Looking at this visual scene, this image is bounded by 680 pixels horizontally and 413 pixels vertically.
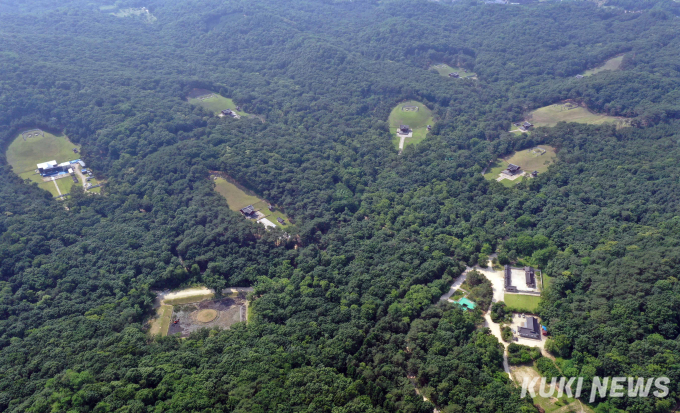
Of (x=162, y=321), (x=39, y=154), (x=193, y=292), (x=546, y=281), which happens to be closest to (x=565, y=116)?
(x=546, y=281)

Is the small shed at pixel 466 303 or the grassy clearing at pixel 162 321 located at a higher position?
the grassy clearing at pixel 162 321

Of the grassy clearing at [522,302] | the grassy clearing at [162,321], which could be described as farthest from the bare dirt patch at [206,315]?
the grassy clearing at [522,302]

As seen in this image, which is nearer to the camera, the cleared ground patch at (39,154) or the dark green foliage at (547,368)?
the dark green foliage at (547,368)

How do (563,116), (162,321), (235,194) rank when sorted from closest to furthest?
(162,321)
(235,194)
(563,116)

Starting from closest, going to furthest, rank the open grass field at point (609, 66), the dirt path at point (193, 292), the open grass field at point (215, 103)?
the dirt path at point (193, 292) < the open grass field at point (215, 103) < the open grass field at point (609, 66)

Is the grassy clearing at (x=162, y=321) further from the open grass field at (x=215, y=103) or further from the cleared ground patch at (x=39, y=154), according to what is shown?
the open grass field at (x=215, y=103)

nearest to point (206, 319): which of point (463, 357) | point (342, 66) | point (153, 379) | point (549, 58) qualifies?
point (153, 379)

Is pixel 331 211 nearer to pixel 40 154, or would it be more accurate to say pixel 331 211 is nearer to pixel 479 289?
pixel 479 289
